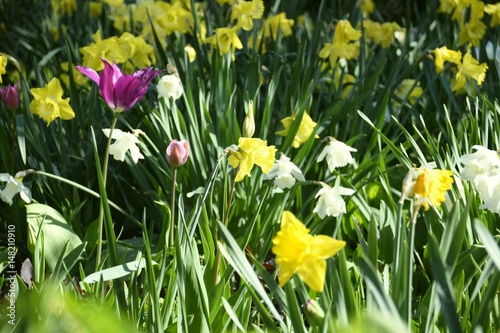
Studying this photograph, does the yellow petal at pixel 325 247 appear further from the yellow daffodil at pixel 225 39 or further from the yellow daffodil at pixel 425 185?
the yellow daffodil at pixel 225 39

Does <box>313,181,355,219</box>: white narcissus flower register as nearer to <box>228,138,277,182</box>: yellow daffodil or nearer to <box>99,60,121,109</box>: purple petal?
<box>228,138,277,182</box>: yellow daffodil

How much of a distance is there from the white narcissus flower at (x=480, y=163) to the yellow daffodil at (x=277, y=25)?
5.15 ft

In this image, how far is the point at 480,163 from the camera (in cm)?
160

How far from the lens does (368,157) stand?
7.49 feet

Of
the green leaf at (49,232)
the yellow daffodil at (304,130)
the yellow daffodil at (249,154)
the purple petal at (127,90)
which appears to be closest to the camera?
the yellow daffodil at (249,154)

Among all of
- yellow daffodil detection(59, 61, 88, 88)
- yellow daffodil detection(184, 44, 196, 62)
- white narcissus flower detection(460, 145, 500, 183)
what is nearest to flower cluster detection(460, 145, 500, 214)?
white narcissus flower detection(460, 145, 500, 183)

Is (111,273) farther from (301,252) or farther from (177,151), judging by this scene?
(301,252)

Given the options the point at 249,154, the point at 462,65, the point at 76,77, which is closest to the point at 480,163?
the point at 249,154

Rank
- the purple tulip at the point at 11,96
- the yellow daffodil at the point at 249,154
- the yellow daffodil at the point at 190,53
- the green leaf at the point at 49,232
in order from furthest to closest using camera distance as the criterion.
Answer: the yellow daffodil at the point at 190,53 → the purple tulip at the point at 11,96 → the green leaf at the point at 49,232 → the yellow daffodil at the point at 249,154

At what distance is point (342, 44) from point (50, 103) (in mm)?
1034

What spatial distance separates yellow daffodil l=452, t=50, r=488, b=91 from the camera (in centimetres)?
247

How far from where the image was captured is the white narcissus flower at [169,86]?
211 cm

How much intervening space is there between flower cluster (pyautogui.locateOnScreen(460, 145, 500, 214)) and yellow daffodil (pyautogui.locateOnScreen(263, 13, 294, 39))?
158 centimetres

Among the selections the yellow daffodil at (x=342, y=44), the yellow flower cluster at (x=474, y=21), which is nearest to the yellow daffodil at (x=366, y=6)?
the yellow flower cluster at (x=474, y=21)
